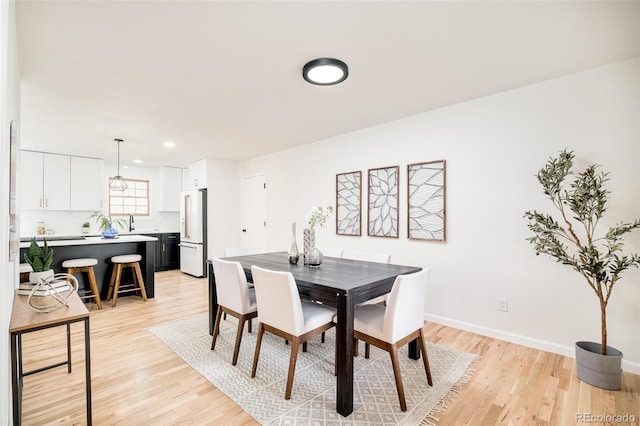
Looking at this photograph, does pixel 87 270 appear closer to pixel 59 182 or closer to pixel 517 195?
pixel 59 182

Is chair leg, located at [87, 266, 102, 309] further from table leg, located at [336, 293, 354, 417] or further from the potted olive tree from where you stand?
the potted olive tree

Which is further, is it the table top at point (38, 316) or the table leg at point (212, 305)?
the table leg at point (212, 305)

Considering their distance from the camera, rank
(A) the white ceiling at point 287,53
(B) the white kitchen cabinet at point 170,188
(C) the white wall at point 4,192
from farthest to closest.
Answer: (B) the white kitchen cabinet at point 170,188, (A) the white ceiling at point 287,53, (C) the white wall at point 4,192

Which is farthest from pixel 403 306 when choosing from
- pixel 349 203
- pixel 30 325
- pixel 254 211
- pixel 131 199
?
pixel 131 199

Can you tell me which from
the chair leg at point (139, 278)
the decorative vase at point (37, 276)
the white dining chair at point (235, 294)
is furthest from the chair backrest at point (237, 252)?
the chair leg at point (139, 278)

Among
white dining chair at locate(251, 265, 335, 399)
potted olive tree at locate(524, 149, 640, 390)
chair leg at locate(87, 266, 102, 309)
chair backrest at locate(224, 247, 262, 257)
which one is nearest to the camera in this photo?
white dining chair at locate(251, 265, 335, 399)

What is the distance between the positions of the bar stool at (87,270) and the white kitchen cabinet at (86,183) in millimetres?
2498

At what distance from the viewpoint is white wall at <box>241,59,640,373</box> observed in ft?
7.81

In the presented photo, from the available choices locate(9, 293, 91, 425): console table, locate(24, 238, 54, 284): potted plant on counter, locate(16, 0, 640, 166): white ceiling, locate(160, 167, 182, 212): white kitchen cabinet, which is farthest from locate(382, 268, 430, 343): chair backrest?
locate(160, 167, 182, 212): white kitchen cabinet

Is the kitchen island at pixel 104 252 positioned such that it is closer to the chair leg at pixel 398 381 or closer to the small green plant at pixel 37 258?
the small green plant at pixel 37 258

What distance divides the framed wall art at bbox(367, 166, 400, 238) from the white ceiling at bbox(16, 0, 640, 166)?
0.70 meters

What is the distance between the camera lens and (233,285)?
2.50 metres

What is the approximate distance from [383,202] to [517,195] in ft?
4.78

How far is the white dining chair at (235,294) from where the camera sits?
247 centimetres
